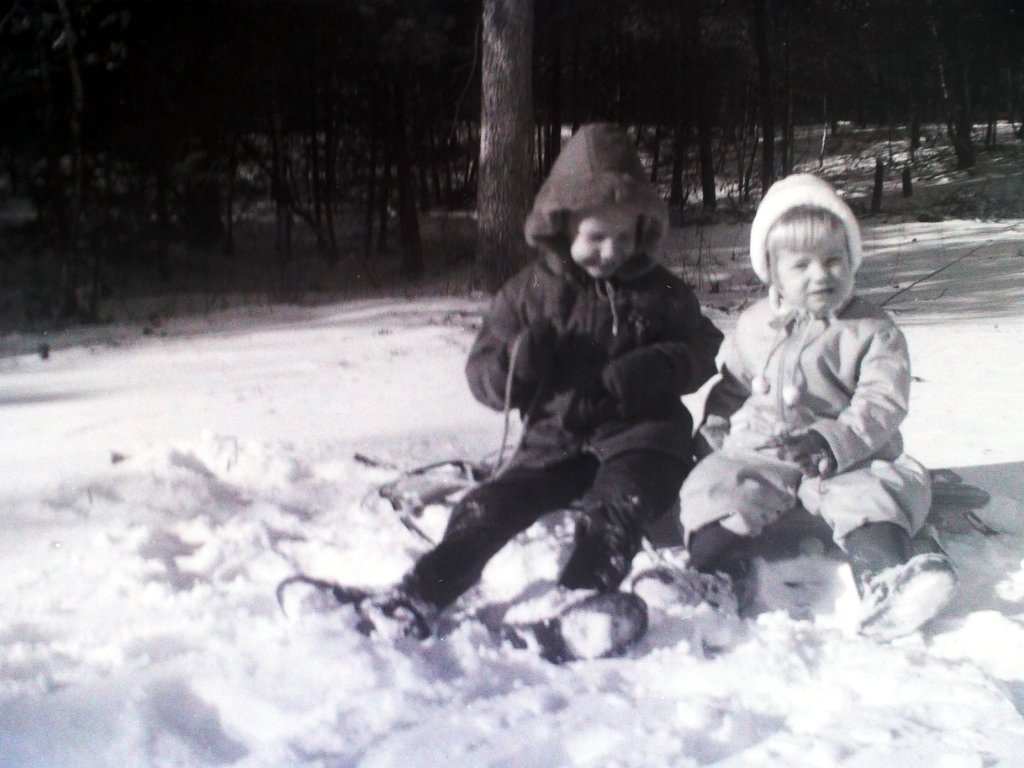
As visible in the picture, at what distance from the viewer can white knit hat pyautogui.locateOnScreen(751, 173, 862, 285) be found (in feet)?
3.49

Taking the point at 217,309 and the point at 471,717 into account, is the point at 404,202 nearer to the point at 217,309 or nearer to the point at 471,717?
the point at 217,309

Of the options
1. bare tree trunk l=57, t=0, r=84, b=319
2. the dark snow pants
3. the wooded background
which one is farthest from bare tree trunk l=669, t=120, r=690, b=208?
bare tree trunk l=57, t=0, r=84, b=319

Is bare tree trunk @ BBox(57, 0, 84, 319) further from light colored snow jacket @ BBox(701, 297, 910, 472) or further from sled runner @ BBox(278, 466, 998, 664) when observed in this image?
light colored snow jacket @ BBox(701, 297, 910, 472)

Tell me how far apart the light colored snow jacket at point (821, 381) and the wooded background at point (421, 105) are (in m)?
0.22

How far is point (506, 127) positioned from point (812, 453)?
0.59m

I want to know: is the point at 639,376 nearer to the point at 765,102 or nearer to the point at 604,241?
the point at 604,241

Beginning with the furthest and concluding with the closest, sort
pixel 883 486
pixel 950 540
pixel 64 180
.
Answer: pixel 64 180 < pixel 950 540 < pixel 883 486

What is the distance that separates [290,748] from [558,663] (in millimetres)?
263

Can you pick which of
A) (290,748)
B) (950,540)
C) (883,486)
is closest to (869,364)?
(883,486)

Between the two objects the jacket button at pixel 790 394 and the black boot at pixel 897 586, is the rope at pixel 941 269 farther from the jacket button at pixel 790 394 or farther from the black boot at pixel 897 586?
the black boot at pixel 897 586

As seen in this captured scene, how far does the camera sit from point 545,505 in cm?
115

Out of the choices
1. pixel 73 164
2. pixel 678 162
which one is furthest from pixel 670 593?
pixel 73 164

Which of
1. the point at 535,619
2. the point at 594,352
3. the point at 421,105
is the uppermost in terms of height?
the point at 421,105

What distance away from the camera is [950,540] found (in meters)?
1.15
